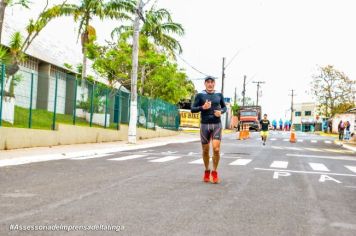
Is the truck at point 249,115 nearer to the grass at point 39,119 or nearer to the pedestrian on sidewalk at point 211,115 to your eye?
the grass at point 39,119

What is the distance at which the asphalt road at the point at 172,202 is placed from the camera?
5.54 metres

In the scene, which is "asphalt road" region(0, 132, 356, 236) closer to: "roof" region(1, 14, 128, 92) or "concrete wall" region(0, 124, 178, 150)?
"concrete wall" region(0, 124, 178, 150)

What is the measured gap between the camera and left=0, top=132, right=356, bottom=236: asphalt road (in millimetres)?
5535

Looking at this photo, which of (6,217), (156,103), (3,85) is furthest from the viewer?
(156,103)

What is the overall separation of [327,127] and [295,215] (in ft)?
262

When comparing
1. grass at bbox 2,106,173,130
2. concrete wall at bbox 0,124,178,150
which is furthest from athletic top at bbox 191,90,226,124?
grass at bbox 2,106,173,130

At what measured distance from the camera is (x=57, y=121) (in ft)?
68.3

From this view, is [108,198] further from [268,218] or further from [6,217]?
[268,218]

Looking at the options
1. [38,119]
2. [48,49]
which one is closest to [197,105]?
[38,119]

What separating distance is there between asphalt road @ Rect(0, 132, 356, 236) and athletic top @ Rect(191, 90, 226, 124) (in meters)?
1.23

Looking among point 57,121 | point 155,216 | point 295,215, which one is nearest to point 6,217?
point 155,216

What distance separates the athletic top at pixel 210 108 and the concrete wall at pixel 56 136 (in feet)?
28.3

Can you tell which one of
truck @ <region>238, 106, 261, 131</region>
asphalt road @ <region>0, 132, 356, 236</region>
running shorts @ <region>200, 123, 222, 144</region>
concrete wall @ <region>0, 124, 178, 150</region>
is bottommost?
asphalt road @ <region>0, 132, 356, 236</region>

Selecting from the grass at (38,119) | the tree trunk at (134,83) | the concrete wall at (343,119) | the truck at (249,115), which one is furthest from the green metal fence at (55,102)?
the concrete wall at (343,119)
